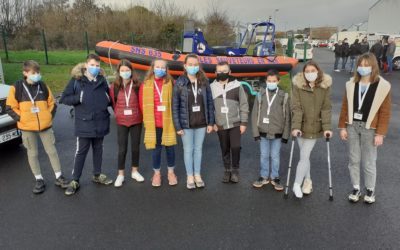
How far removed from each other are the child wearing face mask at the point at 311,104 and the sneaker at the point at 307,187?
0.54 m

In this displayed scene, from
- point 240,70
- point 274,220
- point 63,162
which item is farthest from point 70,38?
point 274,220

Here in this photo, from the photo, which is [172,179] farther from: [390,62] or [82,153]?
[390,62]

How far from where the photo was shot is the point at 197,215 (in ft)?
12.6

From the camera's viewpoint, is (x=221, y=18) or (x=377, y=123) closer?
(x=377, y=123)

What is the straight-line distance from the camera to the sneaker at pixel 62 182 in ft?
14.9

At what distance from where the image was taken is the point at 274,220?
12.2ft

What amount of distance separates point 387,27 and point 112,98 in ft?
149

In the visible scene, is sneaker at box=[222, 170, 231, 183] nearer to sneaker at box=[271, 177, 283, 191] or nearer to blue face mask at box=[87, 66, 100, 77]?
sneaker at box=[271, 177, 283, 191]

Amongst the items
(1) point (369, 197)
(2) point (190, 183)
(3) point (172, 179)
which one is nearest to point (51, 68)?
(3) point (172, 179)

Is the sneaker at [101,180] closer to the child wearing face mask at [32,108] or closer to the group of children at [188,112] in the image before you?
the group of children at [188,112]

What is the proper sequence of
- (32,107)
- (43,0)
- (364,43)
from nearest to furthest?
(32,107) < (364,43) < (43,0)

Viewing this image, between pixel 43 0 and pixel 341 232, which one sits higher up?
pixel 43 0

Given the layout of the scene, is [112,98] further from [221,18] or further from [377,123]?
[221,18]

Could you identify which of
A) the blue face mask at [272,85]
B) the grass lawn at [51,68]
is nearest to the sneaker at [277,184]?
the blue face mask at [272,85]
